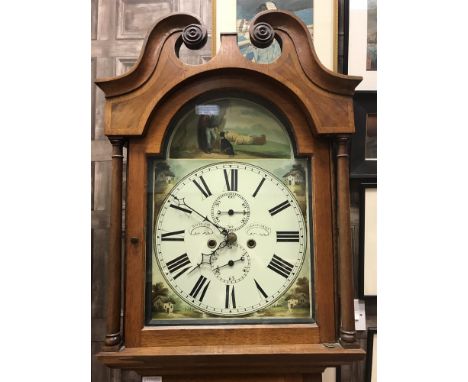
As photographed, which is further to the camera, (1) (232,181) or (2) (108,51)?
(2) (108,51)

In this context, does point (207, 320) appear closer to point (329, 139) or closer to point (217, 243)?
point (217, 243)

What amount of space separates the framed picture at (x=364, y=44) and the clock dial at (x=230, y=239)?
470 mm

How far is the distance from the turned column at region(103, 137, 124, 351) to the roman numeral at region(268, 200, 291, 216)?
13.3 inches

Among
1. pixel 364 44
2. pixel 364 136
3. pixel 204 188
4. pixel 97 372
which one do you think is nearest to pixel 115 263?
pixel 204 188

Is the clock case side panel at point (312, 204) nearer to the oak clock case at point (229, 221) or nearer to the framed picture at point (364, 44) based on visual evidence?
the oak clock case at point (229, 221)

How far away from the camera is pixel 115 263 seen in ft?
2.57

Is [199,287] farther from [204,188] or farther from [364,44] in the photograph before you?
[364,44]

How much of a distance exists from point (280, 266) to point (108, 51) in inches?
31.6

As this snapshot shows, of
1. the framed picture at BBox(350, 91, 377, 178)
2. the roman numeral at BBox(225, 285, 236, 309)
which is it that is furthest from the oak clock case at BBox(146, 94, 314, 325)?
the framed picture at BBox(350, 91, 377, 178)

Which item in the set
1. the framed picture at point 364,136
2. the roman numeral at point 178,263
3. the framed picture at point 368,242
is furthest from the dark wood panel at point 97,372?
the framed picture at point 364,136

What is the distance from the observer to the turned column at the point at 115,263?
0.77m

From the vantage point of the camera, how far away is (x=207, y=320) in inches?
31.3

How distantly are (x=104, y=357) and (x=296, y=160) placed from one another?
59 cm

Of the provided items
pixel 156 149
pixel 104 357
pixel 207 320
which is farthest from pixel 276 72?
pixel 104 357
